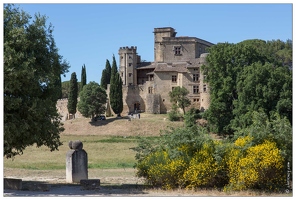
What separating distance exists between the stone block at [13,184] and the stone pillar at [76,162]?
120 inches

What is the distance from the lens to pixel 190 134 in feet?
69.7

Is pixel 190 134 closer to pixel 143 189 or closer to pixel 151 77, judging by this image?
pixel 143 189

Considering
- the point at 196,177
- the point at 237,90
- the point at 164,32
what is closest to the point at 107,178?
the point at 196,177

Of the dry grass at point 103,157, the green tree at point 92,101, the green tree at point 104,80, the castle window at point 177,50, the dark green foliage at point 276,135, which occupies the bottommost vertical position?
the dry grass at point 103,157

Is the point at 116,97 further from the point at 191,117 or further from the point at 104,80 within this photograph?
the point at 191,117

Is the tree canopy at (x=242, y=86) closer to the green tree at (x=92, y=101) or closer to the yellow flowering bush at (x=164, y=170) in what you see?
the green tree at (x=92, y=101)

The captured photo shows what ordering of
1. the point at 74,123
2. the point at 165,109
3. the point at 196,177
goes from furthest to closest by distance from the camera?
the point at 165,109, the point at 74,123, the point at 196,177

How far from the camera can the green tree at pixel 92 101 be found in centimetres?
7494

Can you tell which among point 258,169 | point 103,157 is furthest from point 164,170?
point 103,157

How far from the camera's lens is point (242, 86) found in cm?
5516

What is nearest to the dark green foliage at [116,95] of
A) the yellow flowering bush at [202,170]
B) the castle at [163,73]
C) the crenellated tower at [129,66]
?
the castle at [163,73]

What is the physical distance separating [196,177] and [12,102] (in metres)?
6.91

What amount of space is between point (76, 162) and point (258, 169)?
7.45m

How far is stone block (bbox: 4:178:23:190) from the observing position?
20.0 meters
